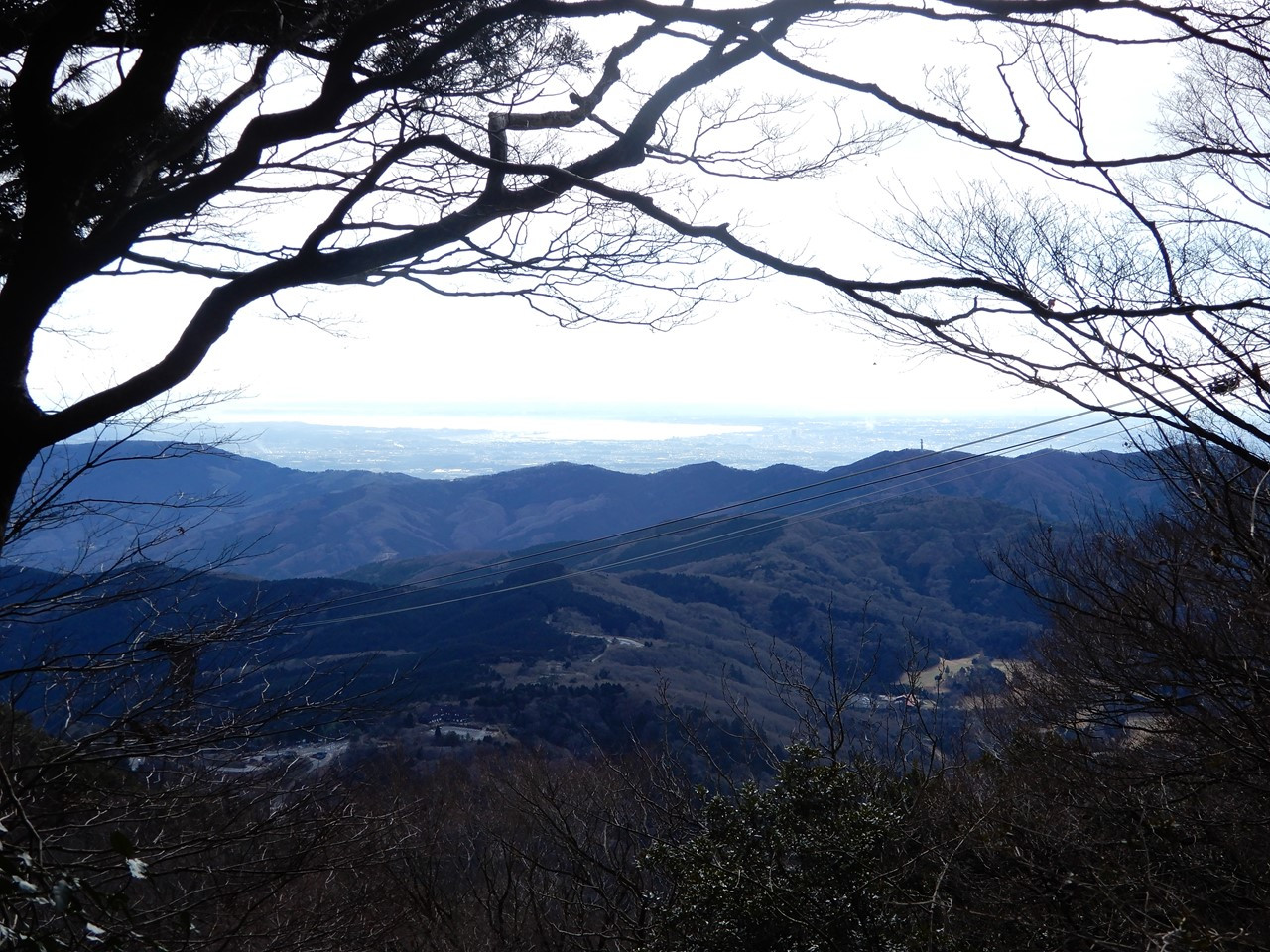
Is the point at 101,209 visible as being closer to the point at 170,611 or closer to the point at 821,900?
the point at 170,611

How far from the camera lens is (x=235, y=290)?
9.74 ft

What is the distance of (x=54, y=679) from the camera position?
159 inches

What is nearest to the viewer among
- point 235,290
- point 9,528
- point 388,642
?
point 235,290

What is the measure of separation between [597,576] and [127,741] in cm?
6323

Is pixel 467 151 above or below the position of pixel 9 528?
above

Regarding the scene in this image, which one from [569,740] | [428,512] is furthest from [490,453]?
[569,740]

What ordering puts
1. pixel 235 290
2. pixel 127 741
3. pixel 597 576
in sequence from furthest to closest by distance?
pixel 597 576, pixel 127 741, pixel 235 290

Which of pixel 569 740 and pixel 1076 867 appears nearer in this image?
pixel 1076 867

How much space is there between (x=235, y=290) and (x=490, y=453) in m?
163

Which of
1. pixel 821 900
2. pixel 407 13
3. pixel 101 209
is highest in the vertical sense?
pixel 407 13

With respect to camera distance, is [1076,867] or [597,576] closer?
[1076,867]

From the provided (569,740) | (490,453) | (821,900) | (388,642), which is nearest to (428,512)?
(490,453)

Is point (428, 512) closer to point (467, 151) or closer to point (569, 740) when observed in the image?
point (569, 740)

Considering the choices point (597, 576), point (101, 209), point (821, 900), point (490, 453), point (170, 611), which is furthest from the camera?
point (490, 453)
